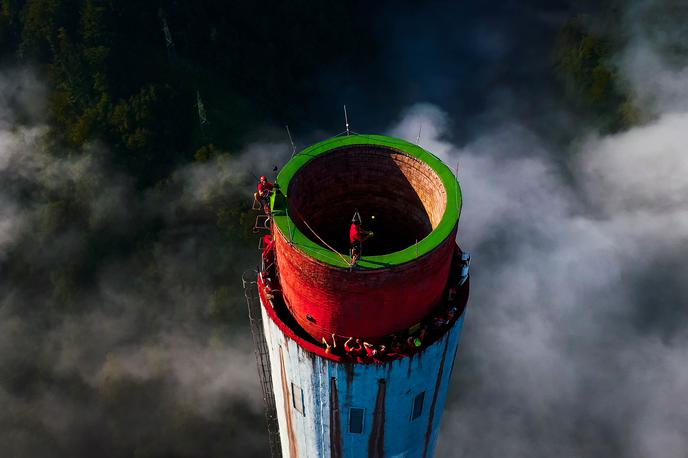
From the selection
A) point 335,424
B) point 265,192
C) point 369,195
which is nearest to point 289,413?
point 335,424

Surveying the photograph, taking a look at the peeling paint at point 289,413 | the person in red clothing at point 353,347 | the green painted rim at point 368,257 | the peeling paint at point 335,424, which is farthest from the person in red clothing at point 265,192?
the peeling paint at point 335,424

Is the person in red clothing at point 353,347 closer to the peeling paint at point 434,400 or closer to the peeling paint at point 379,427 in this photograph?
the peeling paint at point 379,427

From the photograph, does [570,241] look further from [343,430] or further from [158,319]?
[343,430]

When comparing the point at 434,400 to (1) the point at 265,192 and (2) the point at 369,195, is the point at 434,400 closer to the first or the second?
(2) the point at 369,195

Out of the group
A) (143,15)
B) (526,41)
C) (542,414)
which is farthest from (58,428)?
(526,41)

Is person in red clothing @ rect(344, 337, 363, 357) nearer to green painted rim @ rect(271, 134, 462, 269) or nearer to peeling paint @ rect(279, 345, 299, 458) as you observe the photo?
peeling paint @ rect(279, 345, 299, 458)

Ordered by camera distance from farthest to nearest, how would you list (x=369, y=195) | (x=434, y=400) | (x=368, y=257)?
(x=434, y=400), (x=369, y=195), (x=368, y=257)

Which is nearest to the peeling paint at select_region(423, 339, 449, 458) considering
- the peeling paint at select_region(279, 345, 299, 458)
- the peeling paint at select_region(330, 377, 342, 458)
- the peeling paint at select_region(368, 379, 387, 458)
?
the peeling paint at select_region(368, 379, 387, 458)
